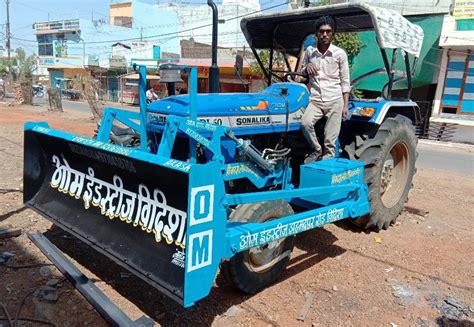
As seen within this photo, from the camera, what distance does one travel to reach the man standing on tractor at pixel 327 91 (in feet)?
13.8

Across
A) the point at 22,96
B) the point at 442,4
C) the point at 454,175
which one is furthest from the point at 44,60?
the point at 454,175

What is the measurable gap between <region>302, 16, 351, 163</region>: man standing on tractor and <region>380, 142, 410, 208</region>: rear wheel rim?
4.12 ft

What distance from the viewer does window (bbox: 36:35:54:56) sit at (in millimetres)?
59275

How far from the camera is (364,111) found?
15.5 ft

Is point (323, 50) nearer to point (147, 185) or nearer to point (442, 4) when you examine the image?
point (147, 185)

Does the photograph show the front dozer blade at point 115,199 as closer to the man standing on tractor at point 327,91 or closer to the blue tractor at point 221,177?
the blue tractor at point 221,177

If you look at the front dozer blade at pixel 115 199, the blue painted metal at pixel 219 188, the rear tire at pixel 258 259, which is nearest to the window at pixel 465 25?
the blue painted metal at pixel 219 188

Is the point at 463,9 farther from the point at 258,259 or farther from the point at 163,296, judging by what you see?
the point at 163,296

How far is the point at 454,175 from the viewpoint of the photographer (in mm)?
8961

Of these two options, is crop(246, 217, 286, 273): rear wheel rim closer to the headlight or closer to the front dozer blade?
the front dozer blade

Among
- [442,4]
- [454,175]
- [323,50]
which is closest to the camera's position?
[323,50]

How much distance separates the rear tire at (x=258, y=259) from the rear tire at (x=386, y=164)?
1.46m

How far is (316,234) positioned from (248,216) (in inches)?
74.1

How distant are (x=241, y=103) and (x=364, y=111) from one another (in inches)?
63.8
